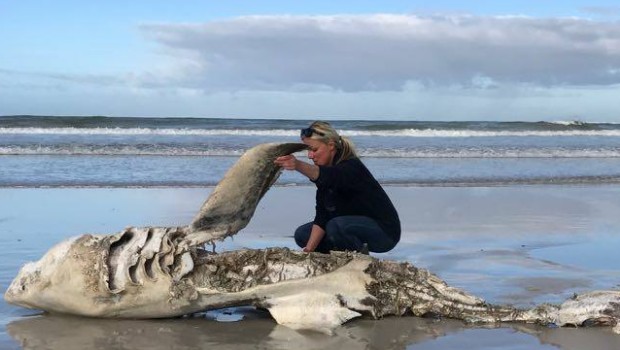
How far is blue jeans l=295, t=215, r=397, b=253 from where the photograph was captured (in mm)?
6156

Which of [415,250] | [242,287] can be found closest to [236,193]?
[242,287]

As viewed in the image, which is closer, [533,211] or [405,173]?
[533,211]

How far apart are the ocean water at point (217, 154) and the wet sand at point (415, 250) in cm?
188

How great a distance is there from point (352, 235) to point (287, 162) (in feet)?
3.08

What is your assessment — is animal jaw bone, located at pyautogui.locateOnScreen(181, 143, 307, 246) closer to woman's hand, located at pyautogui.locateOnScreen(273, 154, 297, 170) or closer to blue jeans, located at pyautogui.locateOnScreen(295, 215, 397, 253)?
woman's hand, located at pyautogui.locateOnScreen(273, 154, 297, 170)

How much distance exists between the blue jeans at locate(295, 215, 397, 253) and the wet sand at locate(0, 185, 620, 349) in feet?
2.43

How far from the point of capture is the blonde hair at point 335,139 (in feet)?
19.5

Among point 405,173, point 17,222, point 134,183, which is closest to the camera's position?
point 17,222

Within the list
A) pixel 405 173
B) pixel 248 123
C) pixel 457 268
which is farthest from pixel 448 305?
pixel 248 123

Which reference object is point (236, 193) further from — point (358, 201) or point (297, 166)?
point (358, 201)

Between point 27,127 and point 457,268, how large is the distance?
90.1ft

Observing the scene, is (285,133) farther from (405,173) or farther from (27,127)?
(405,173)

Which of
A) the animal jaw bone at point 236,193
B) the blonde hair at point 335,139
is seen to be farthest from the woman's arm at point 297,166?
the blonde hair at point 335,139

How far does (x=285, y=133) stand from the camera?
3416 cm
